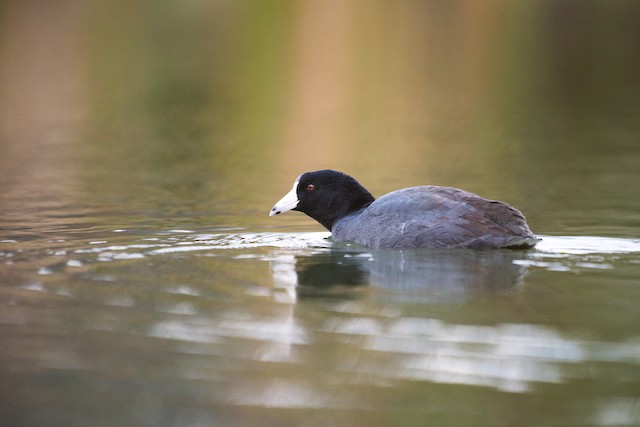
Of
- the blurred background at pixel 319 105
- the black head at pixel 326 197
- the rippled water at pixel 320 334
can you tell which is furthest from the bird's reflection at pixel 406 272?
the blurred background at pixel 319 105

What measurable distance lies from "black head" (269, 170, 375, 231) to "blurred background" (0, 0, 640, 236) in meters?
0.98

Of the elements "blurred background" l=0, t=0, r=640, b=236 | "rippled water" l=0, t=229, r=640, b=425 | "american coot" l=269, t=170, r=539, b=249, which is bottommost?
"rippled water" l=0, t=229, r=640, b=425

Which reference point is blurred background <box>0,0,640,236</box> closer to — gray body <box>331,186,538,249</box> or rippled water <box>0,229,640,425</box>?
gray body <box>331,186,538,249</box>

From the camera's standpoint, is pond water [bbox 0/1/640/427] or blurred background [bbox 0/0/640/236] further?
blurred background [bbox 0/0/640/236]

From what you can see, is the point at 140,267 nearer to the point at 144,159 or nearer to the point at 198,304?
the point at 198,304

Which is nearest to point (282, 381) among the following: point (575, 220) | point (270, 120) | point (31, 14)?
point (575, 220)

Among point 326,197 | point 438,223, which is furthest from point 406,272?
point 326,197

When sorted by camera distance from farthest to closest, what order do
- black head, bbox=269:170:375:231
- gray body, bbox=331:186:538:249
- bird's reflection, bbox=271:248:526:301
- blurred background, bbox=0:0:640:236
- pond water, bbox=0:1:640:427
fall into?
blurred background, bbox=0:0:640:236 → black head, bbox=269:170:375:231 → gray body, bbox=331:186:538:249 → bird's reflection, bbox=271:248:526:301 → pond water, bbox=0:1:640:427

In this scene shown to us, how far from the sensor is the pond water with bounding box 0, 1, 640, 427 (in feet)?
17.4

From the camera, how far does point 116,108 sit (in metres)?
30.2

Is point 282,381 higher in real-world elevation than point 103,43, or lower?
lower

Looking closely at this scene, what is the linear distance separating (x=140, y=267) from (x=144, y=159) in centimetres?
1070

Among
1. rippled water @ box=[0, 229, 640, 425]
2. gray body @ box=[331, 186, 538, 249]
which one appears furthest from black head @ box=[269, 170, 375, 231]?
rippled water @ box=[0, 229, 640, 425]

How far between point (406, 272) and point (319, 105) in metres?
22.9
